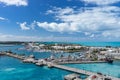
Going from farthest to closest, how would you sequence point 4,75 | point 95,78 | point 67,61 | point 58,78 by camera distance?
1. point 67,61
2. point 4,75
3. point 58,78
4. point 95,78

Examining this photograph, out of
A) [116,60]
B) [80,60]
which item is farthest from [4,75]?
[116,60]

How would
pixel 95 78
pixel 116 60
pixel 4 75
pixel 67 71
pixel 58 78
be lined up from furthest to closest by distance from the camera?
pixel 116 60, pixel 67 71, pixel 4 75, pixel 58 78, pixel 95 78

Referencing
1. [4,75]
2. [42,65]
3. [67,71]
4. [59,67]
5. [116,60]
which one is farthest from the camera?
[116,60]

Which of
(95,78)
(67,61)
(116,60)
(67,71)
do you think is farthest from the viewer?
(116,60)

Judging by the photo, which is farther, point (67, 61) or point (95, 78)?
point (67, 61)

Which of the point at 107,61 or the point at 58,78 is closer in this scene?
the point at 58,78

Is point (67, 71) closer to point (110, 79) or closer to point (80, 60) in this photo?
point (110, 79)

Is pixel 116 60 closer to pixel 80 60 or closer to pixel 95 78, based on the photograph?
pixel 80 60

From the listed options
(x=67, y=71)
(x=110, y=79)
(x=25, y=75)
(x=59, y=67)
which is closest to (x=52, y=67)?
(x=59, y=67)
